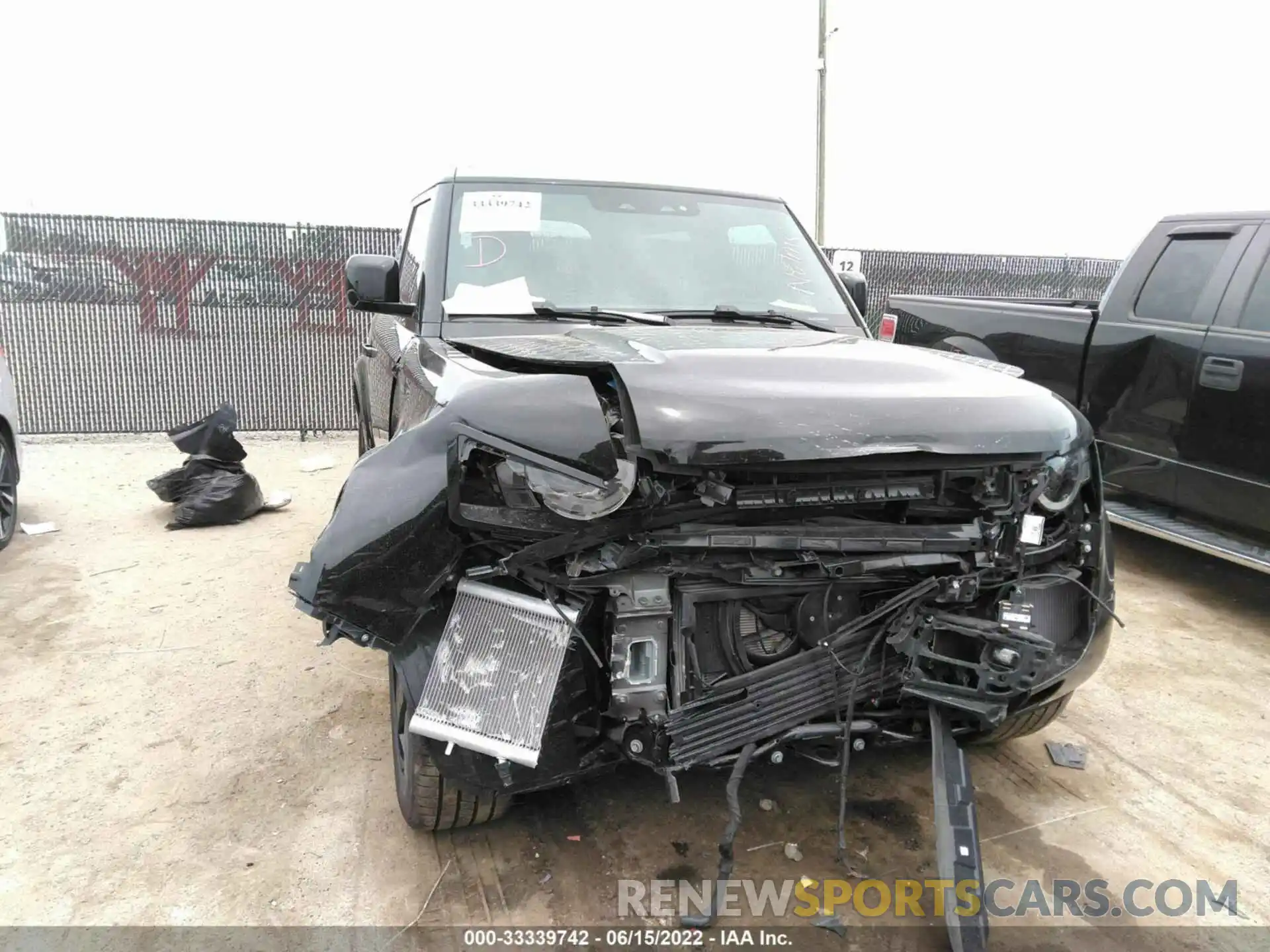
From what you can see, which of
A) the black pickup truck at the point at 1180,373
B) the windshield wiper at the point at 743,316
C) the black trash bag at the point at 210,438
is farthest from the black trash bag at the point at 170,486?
the black pickup truck at the point at 1180,373

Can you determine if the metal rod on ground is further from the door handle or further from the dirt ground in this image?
the door handle

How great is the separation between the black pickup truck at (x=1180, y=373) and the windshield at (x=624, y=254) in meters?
2.29

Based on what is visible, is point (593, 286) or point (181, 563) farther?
point (181, 563)

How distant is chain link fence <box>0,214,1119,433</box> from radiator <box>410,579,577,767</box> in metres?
7.14

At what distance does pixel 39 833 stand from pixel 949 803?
2.71 m

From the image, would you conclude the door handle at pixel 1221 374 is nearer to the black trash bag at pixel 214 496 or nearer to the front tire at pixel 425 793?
the front tire at pixel 425 793

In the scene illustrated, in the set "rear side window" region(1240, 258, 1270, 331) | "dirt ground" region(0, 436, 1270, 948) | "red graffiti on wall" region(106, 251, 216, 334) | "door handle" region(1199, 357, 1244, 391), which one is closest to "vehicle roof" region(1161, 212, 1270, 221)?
"rear side window" region(1240, 258, 1270, 331)

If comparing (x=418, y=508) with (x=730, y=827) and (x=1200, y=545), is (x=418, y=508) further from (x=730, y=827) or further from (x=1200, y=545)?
(x=1200, y=545)

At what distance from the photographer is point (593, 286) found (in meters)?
3.19

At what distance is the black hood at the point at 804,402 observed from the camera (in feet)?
6.25

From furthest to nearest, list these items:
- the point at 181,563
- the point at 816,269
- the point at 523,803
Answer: the point at 181,563 → the point at 816,269 → the point at 523,803

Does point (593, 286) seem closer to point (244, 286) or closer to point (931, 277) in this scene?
point (244, 286)

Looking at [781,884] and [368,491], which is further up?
[368,491]

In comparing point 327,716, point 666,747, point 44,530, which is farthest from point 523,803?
point 44,530
